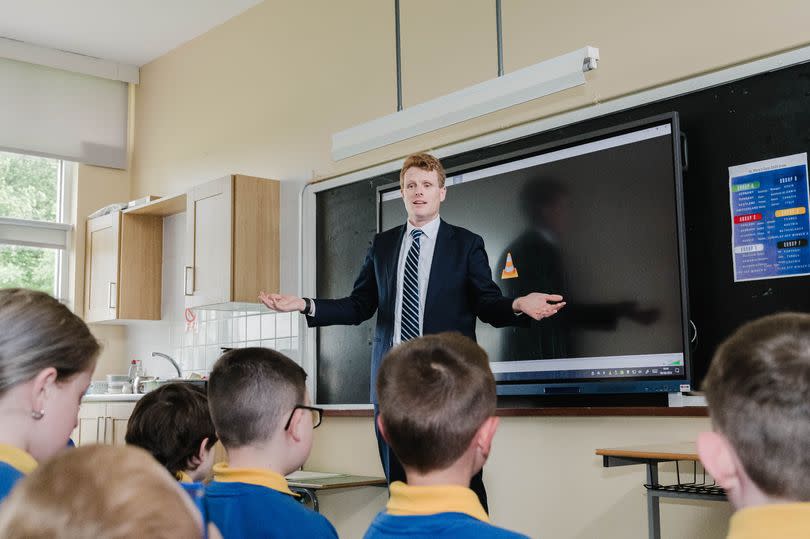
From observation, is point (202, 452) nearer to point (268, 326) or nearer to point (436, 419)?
point (436, 419)

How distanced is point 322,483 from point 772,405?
345 centimetres

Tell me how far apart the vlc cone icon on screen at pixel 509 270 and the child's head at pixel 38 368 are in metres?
2.46

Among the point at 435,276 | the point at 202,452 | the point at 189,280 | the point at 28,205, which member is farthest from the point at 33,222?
the point at 202,452

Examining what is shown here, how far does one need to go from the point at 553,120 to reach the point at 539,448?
135cm

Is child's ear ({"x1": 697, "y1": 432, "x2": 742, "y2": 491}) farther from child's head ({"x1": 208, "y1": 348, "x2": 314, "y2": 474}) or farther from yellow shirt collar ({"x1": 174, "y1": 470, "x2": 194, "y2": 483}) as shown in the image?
yellow shirt collar ({"x1": 174, "y1": 470, "x2": 194, "y2": 483})

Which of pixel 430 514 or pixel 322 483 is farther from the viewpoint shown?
pixel 322 483

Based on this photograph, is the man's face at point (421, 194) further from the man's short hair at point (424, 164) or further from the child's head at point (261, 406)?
the child's head at point (261, 406)

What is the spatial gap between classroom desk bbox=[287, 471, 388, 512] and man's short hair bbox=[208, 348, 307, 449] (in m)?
2.40

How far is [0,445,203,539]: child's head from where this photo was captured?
54 cm

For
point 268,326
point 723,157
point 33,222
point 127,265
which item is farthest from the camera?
point 33,222

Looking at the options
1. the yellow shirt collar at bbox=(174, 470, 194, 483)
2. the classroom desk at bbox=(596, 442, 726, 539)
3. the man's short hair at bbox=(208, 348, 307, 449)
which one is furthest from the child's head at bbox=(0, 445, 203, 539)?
the classroom desk at bbox=(596, 442, 726, 539)

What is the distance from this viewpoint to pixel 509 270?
3654mm

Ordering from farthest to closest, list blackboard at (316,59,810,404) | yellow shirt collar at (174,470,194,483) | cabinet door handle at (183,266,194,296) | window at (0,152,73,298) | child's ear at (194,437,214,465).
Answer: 1. window at (0,152,73,298)
2. cabinet door handle at (183,266,194,296)
3. blackboard at (316,59,810,404)
4. child's ear at (194,437,214,465)
5. yellow shirt collar at (174,470,194,483)

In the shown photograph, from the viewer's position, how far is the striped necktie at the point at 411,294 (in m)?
2.95
